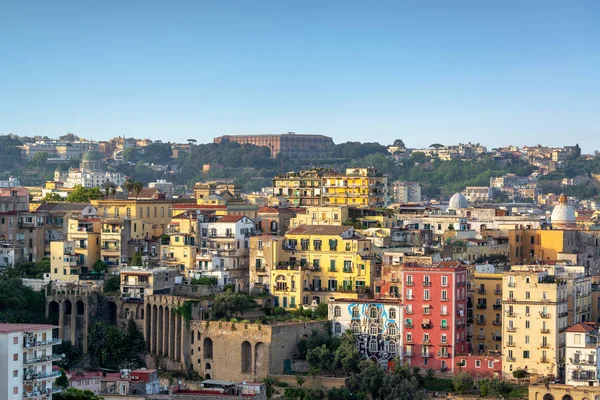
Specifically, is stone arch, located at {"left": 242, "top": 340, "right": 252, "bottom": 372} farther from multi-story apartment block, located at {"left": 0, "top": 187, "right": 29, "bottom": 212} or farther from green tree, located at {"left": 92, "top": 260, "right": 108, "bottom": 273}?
multi-story apartment block, located at {"left": 0, "top": 187, "right": 29, "bottom": 212}

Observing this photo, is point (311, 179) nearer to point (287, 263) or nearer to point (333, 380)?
point (287, 263)

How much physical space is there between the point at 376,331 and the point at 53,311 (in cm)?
1260

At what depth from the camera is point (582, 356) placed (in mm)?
50000

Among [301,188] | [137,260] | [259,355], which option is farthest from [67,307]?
[301,188]

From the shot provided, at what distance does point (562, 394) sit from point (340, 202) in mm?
30329

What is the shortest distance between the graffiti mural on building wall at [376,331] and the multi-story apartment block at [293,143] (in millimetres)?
112573

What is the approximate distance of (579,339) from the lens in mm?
50094

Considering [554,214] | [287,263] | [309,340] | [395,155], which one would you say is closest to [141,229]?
[287,263]

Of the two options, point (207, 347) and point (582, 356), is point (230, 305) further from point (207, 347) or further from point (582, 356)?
point (582, 356)

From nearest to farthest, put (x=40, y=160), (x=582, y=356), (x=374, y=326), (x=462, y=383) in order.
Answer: (x=582, y=356) < (x=462, y=383) < (x=374, y=326) < (x=40, y=160)

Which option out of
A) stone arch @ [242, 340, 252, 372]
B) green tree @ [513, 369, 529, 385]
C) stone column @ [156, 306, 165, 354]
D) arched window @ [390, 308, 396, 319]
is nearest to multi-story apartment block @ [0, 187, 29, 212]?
stone column @ [156, 306, 165, 354]

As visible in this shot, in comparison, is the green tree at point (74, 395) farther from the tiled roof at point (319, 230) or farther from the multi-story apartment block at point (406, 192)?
the multi-story apartment block at point (406, 192)

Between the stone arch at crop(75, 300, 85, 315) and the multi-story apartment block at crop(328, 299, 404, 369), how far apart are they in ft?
31.7

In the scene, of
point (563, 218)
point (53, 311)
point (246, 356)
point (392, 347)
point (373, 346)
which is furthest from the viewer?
point (563, 218)
